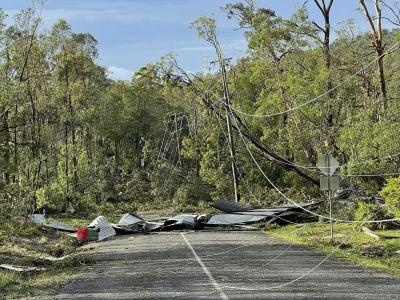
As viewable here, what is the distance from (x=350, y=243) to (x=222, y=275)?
6.56m

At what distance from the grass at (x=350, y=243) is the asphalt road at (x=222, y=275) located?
25.8 inches

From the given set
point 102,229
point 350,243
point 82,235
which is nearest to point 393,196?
point 350,243

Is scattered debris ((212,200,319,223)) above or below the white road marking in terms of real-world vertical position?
below

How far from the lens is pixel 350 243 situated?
16188 millimetres

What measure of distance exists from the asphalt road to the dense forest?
4.11m

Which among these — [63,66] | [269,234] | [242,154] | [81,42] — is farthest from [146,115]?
[269,234]

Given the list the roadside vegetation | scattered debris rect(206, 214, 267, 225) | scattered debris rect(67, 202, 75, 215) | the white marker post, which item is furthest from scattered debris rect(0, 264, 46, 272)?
scattered debris rect(67, 202, 75, 215)

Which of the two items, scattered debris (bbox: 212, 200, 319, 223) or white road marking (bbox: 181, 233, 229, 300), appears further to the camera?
scattered debris (bbox: 212, 200, 319, 223)

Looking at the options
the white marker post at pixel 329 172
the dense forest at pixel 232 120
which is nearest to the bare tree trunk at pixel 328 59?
the dense forest at pixel 232 120

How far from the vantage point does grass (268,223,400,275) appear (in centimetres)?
1314

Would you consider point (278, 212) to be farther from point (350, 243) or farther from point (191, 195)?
point (191, 195)

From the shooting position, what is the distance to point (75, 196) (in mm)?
34438

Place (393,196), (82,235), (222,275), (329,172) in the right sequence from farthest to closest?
(82,235), (329,172), (393,196), (222,275)

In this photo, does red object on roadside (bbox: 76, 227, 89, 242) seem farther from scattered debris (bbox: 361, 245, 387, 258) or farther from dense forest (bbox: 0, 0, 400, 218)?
scattered debris (bbox: 361, 245, 387, 258)
